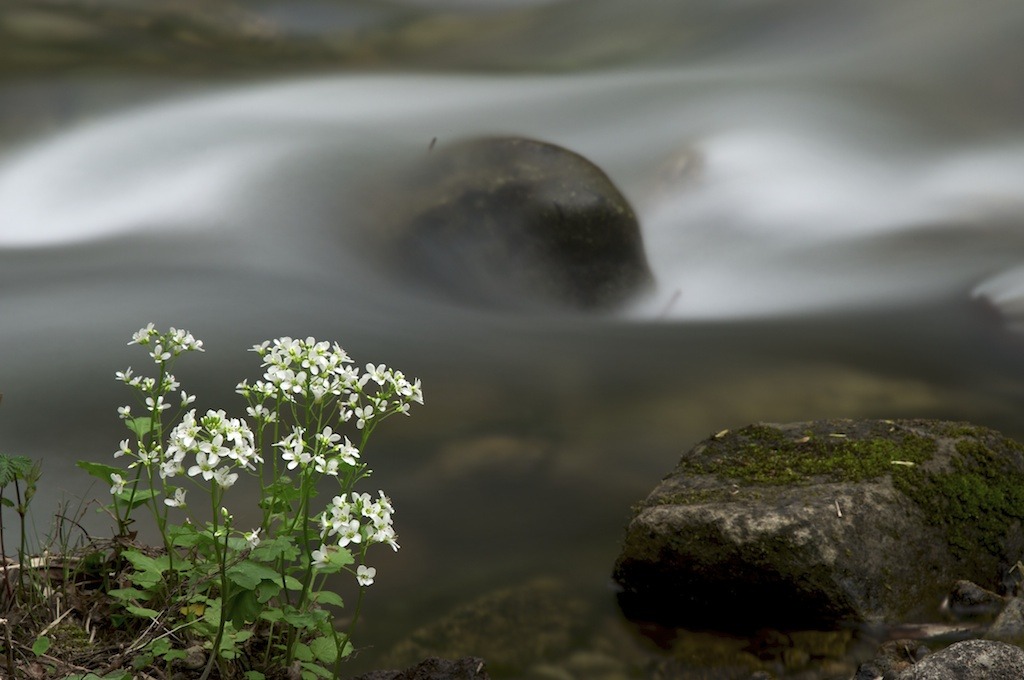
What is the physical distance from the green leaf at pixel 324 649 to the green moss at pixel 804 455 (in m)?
1.58

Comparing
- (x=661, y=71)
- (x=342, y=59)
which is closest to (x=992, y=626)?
(x=661, y=71)

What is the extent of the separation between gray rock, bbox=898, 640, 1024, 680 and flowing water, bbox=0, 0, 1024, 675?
1.36 metres

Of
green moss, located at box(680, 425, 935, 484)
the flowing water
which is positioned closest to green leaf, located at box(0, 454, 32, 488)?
the flowing water

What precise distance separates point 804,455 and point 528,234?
2.55 metres

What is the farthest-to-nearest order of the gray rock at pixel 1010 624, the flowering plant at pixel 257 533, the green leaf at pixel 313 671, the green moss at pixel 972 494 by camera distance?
the green moss at pixel 972 494
the gray rock at pixel 1010 624
the green leaf at pixel 313 671
the flowering plant at pixel 257 533

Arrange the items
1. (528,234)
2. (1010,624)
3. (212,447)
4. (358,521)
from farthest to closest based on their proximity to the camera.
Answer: (528,234), (1010,624), (358,521), (212,447)

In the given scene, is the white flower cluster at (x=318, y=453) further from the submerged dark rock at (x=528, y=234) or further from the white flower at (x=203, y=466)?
the submerged dark rock at (x=528, y=234)

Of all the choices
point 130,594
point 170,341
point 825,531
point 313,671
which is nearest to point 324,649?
point 313,671

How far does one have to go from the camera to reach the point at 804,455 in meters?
3.93

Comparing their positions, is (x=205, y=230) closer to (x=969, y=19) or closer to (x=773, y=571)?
(x=773, y=571)

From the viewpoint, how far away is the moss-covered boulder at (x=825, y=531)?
3498 mm

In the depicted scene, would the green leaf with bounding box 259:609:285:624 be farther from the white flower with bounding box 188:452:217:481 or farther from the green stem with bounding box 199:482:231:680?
the white flower with bounding box 188:452:217:481

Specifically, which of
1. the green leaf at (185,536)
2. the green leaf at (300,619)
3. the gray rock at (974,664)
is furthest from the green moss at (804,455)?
the green leaf at (185,536)

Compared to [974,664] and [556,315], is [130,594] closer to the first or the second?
[974,664]
